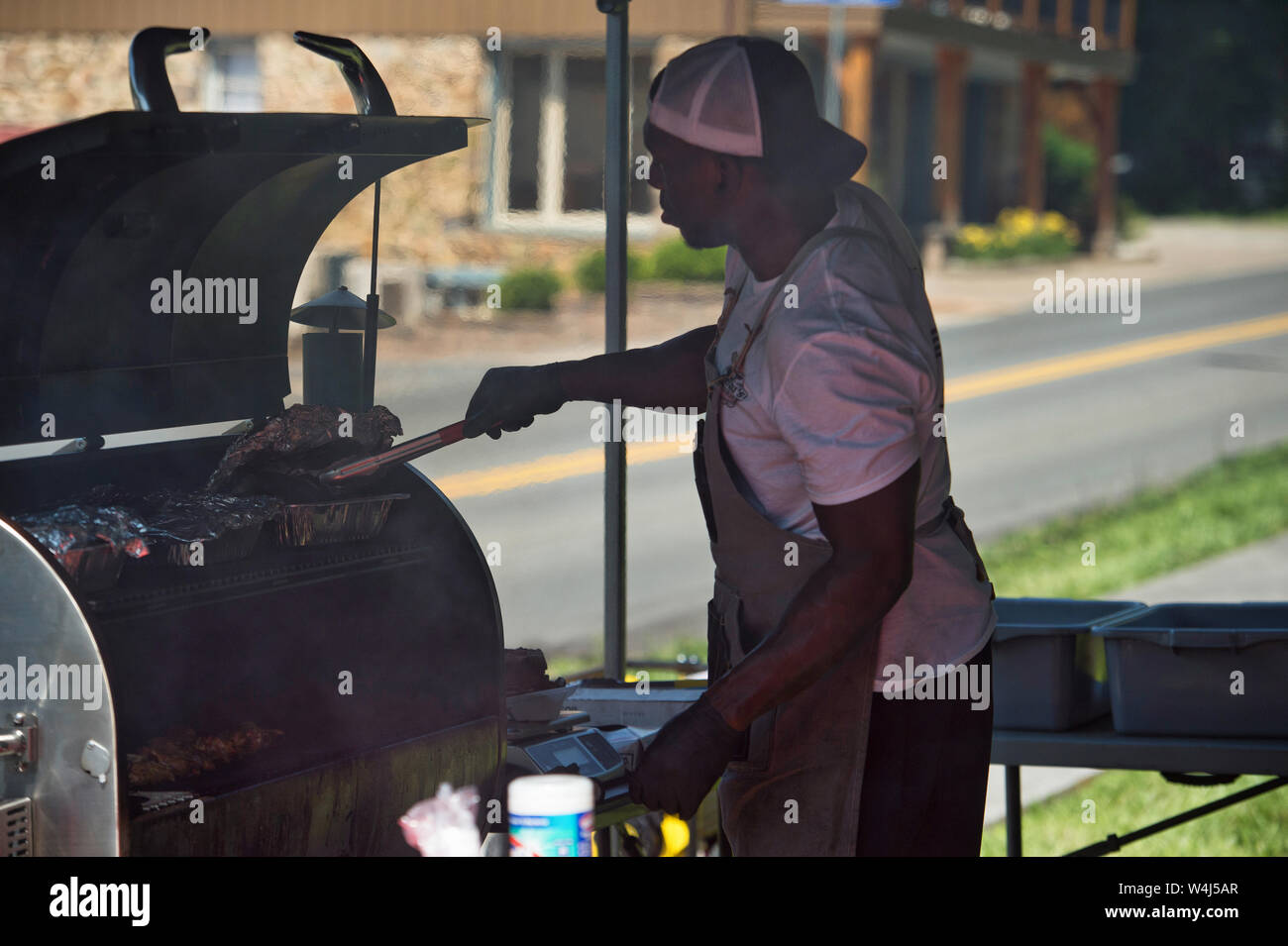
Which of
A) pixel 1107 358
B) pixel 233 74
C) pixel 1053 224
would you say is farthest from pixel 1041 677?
pixel 1053 224

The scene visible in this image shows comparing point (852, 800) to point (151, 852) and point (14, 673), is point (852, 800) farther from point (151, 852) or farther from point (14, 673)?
point (14, 673)

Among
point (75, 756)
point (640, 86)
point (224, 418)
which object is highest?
point (640, 86)

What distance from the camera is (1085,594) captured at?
750 centimetres

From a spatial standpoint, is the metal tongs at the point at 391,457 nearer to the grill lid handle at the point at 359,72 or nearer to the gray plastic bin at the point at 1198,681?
the grill lid handle at the point at 359,72

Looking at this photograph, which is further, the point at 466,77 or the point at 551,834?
the point at 466,77

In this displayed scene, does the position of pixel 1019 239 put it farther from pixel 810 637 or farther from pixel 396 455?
pixel 810 637

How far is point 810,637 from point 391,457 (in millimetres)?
959

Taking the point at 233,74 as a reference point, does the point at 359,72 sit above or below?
below

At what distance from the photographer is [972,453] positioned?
454 inches

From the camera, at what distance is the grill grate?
2059mm

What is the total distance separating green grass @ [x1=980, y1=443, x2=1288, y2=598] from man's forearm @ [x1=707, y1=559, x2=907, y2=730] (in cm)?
554

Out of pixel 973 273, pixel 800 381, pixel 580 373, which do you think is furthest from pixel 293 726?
pixel 973 273

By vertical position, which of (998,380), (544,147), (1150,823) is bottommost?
(1150,823)

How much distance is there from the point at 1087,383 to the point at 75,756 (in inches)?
526
